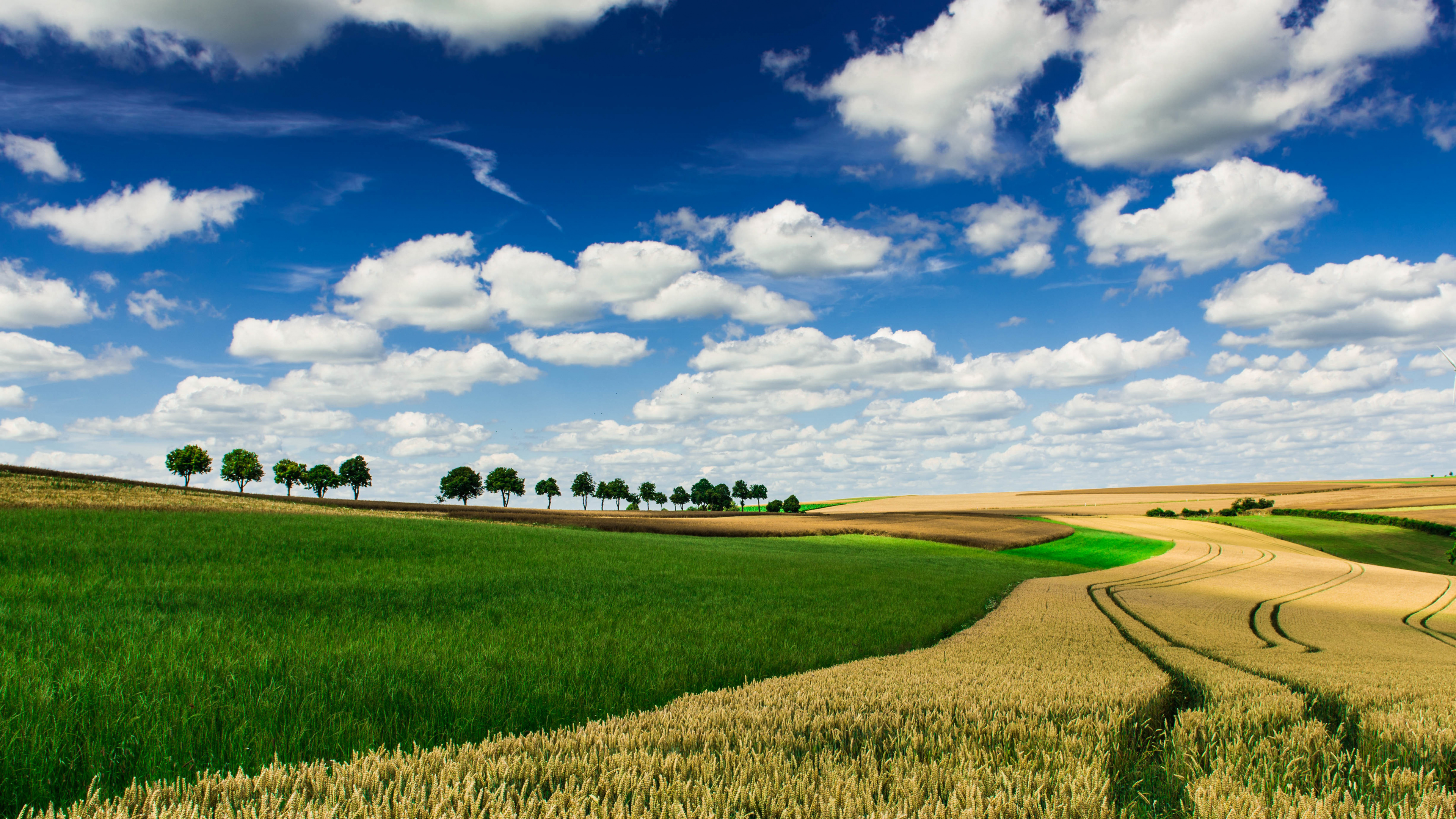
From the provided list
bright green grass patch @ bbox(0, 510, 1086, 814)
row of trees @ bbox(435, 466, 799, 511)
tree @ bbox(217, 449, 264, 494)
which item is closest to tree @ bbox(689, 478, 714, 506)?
row of trees @ bbox(435, 466, 799, 511)

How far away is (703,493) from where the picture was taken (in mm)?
151625

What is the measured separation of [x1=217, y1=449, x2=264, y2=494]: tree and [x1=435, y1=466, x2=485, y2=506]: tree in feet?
103

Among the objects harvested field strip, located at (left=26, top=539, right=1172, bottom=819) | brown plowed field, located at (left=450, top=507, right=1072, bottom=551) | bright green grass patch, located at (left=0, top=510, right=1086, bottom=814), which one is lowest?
brown plowed field, located at (left=450, top=507, right=1072, bottom=551)

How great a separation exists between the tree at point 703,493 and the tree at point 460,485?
161 ft

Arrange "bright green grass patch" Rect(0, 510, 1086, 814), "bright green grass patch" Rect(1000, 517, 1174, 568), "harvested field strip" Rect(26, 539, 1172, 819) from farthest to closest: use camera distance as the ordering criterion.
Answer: "bright green grass patch" Rect(1000, 517, 1174, 568)
"bright green grass patch" Rect(0, 510, 1086, 814)
"harvested field strip" Rect(26, 539, 1172, 819)

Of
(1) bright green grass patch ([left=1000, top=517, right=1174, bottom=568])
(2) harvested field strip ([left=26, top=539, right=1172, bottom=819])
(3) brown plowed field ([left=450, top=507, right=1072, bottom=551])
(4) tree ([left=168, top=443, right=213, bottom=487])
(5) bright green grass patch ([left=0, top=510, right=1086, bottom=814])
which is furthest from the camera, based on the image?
(4) tree ([left=168, top=443, right=213, bottom=487])

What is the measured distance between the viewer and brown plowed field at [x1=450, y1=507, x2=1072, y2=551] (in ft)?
176

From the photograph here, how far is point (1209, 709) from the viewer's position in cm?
448

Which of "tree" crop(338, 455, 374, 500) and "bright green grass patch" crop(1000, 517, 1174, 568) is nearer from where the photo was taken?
"bright green grass patch" crop(1000, 517, 1174, 568)

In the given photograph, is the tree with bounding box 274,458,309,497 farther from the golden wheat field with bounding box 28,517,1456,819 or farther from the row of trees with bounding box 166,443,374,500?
the golden wheat field with bounding box 28,517,1456,819

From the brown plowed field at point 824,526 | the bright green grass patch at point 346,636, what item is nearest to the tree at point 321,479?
the brown plowed field at point 824,526

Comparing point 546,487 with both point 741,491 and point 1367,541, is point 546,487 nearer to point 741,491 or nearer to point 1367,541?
point 741,491

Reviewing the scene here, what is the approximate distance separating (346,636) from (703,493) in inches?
5678

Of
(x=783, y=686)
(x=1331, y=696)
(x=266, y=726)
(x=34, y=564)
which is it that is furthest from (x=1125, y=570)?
(x=34, y=564)
